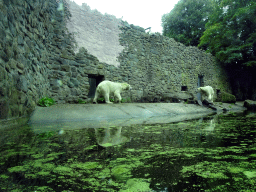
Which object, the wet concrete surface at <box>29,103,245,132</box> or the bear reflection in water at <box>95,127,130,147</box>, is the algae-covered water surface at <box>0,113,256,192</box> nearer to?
the bear reflection in water at <box>95,127,130,147</box>

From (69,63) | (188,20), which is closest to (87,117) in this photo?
(69,63)

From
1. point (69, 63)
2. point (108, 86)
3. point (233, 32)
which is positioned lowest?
point (108, 86)

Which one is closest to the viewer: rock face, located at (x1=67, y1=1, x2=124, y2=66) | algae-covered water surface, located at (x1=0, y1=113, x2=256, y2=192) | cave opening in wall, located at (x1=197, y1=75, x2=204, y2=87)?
algae-covered water surface, located at (x1=0, y1=113, x2=256, y2=192)

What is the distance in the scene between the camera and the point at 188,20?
20.2 metres

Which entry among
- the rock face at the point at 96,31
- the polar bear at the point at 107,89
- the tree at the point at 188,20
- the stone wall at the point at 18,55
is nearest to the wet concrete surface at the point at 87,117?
the stone wall at the point at 18,55

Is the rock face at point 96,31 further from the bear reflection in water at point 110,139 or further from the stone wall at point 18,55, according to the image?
the bear reflection in water at point 110,139

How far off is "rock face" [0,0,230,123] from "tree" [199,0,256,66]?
1.91 meters

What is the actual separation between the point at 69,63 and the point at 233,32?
14770mm

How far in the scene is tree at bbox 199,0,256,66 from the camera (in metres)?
14.0

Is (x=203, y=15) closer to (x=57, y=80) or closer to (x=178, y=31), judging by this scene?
(x=178, y=31)

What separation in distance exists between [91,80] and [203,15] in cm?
1833

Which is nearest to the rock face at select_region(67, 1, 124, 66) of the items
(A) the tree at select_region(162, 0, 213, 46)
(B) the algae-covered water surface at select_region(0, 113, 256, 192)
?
(B) the algae-covered water surface at select_region(0, 113, 256, 192)

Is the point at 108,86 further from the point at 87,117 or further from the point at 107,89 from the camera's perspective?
the point at 87,117

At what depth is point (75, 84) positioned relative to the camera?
20.0 feet
